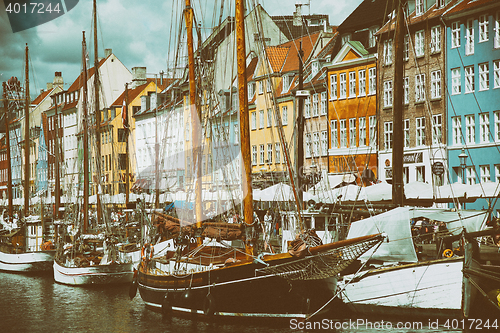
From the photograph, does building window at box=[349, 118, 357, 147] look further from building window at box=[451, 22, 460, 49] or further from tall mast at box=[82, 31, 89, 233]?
tall mast at box=[82, 31, 89, 233]

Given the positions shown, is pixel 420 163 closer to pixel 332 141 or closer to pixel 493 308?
pixel 332 141

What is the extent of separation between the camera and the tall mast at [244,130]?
20.4 m

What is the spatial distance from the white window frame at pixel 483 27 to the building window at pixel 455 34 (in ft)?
5.23

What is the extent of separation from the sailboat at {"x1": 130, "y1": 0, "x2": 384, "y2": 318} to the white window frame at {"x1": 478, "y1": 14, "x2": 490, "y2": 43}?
2565 centimetres

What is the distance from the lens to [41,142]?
104 metres

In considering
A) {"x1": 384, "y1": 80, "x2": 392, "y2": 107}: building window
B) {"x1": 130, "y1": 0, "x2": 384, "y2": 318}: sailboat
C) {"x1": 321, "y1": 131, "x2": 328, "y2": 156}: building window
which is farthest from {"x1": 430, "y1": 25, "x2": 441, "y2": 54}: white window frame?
{"x1": 130, "y1": 0, "x2": 384, "y2": 318}: sailboat

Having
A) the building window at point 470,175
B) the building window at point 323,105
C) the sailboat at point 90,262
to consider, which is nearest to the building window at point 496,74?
the building window at point 470,175

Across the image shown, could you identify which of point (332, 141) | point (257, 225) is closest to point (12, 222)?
point (332, 141)

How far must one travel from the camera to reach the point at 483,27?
139 feet

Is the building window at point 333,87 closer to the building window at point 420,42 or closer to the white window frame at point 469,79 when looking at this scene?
the building window at point 420,42

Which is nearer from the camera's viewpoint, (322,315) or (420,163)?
(322,315)

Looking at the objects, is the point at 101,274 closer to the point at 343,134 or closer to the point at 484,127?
the point at 484,127

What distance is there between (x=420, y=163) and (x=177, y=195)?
16.4m

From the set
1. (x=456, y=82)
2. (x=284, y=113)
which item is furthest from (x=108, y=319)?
(x=284, y=113)
